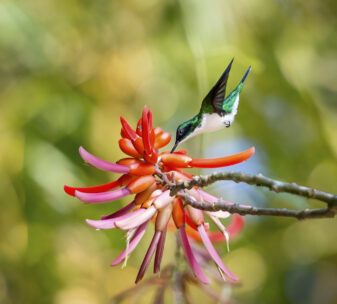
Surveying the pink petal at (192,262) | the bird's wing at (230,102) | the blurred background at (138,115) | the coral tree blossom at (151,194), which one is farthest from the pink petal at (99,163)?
the blurred background at (138,115)

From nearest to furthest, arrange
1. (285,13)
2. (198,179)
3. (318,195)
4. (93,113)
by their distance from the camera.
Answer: (318,195), (198,179), (93,113), (285,13)

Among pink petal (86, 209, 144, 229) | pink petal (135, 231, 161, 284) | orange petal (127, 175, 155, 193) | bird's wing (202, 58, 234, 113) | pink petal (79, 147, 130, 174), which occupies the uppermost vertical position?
bird's wing (202, 58, 234, 113)

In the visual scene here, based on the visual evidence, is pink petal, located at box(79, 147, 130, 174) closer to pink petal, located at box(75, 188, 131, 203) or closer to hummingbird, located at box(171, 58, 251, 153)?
pink petal, located at box(75, 188, 131, 203)

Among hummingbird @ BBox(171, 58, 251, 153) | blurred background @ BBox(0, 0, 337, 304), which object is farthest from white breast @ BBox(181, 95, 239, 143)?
blurred background @ BBox(0, 0, 337, 304)

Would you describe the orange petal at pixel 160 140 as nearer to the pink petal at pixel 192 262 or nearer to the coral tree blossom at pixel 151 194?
the coral tree blossom at pixel 151 194

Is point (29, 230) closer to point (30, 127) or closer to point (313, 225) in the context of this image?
point (30, 127)

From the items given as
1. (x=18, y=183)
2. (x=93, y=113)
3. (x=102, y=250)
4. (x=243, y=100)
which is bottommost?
(x=102, y=250)

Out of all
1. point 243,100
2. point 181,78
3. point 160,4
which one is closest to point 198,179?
point 243,100

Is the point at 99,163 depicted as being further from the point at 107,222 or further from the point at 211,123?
the point at 211,123
